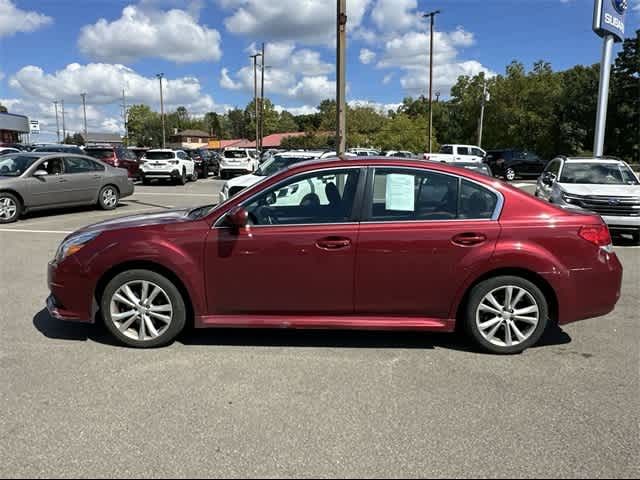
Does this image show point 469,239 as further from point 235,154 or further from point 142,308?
point 235,154

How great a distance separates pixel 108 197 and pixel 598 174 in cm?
1160

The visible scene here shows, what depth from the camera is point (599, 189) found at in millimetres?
10195

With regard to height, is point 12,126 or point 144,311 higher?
point 12,126

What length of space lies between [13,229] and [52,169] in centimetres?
215

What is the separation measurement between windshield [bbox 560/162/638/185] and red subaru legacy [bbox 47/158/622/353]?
753cm

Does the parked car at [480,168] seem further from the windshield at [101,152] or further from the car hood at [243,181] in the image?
the windshield at [101,152]

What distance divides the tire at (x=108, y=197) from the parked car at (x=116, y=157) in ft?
29.9

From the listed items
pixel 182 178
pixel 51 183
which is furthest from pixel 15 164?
pixel 182 178

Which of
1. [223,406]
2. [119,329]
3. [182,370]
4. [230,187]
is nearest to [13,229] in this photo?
[230,187]

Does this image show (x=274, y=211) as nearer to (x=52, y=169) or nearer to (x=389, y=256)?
(x=389, y=256)

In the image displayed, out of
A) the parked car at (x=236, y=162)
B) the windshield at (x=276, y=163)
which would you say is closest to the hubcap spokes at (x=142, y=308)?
the windshield at (x=276, y=163)

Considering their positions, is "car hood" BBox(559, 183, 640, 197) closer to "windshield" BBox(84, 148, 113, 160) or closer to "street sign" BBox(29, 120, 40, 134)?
"windshield" BBox(84, 148, 113, 160)

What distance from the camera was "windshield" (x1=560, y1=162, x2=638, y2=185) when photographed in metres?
11.0

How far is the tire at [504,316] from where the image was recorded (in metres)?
4.25
